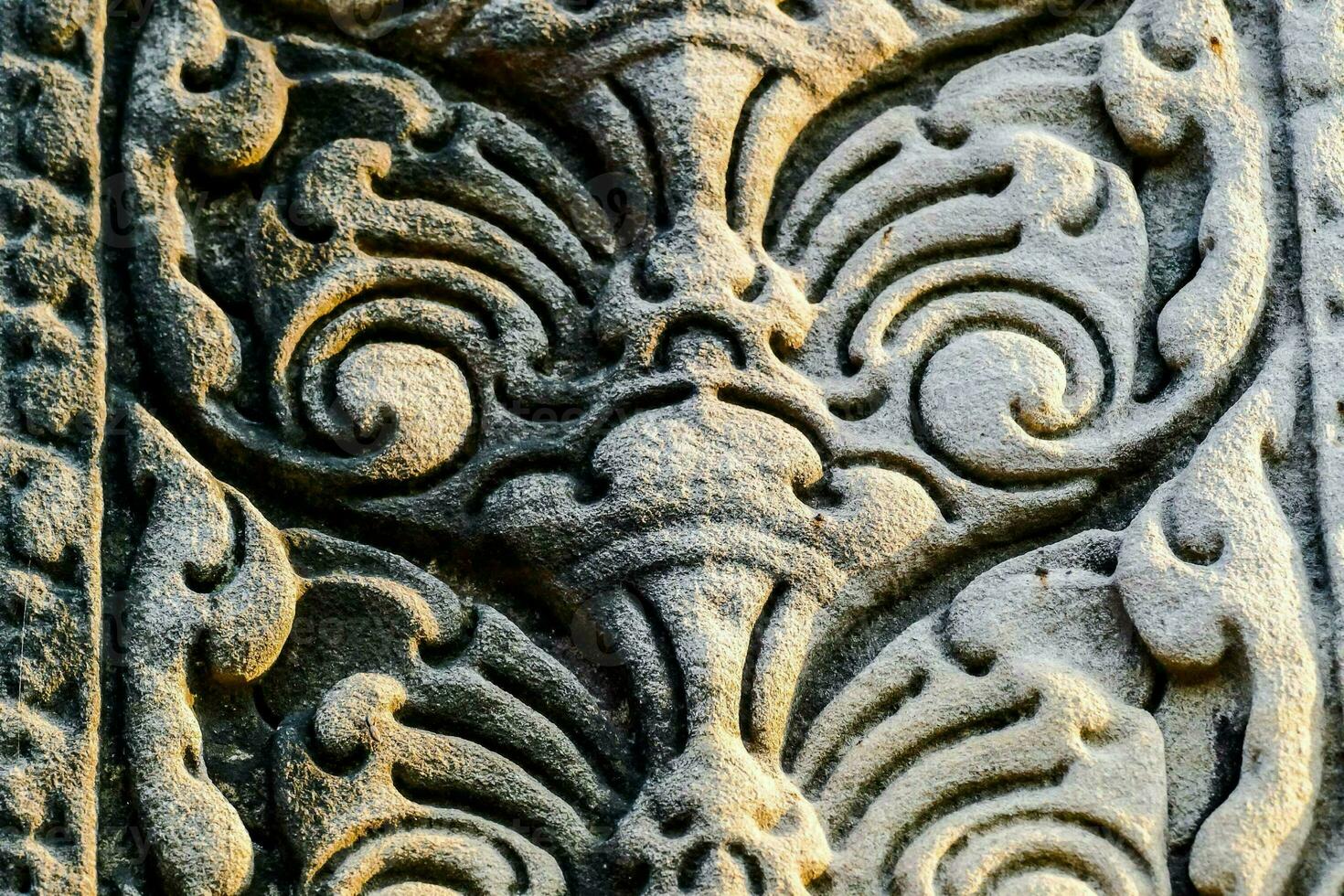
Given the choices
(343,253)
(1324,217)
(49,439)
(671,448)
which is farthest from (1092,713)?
(49,439)

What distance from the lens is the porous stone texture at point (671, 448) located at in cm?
183

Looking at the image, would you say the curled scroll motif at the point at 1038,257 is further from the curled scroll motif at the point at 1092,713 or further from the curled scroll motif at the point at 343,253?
the curled scroll motif at the point at 343,253

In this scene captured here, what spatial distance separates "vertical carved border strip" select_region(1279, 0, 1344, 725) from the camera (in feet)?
6.47

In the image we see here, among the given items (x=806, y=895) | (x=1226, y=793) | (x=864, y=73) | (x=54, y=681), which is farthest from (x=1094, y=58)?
(x=54, y=681)

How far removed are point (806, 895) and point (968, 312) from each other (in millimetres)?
629

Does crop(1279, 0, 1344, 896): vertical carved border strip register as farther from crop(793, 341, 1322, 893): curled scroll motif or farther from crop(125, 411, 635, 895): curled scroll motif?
crop(125, 411, 635, 895): curled scroll motif

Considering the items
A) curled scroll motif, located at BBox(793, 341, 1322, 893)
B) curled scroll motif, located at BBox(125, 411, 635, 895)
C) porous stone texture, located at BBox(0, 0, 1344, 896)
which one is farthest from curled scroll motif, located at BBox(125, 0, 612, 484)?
→ curled scroll motif, located at BBox(793, 341, 1322, 893)

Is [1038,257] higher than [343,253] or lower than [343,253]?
lower

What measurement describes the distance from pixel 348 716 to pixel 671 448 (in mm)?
400

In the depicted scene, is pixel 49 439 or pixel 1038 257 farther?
pixel 1038 257

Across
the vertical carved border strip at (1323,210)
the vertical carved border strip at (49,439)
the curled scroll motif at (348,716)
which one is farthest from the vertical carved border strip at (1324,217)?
the vertical carved border strip at (49,439)

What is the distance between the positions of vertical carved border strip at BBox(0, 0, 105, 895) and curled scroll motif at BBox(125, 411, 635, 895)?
0.18 feet

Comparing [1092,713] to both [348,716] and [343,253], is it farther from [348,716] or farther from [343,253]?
[343,253]

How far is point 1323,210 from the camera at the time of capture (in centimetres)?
212
